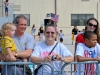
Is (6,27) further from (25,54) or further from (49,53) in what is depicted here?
(49,53)

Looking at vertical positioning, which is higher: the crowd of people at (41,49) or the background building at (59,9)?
the background building at (59,9)

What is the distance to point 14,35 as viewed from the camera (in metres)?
6.32

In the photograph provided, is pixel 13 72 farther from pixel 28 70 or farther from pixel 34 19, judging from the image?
pixel 34 19

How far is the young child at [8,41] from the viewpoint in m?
5.80

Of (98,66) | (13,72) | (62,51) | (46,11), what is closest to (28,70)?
(13,72)

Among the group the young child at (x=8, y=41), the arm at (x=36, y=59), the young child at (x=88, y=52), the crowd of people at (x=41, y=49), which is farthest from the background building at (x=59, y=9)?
the arm at (x=36, y=59)

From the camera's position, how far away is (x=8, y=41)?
19.1 feet

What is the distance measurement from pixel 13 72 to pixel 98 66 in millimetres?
1538

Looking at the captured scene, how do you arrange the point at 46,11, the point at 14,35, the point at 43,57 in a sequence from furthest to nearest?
the point at 46,11 < the point at 14,35 < the point at 43,57

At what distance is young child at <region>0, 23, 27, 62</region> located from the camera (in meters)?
5.80

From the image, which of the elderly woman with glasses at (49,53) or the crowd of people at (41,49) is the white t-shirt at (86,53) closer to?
the crowd of people at (41,49)

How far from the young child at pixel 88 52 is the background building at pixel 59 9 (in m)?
39.6

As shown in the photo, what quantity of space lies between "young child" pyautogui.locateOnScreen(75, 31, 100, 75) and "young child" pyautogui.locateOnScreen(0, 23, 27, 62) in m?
1.18

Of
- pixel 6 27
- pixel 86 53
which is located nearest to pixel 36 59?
pixel 6 27
